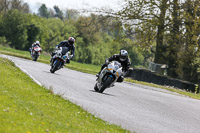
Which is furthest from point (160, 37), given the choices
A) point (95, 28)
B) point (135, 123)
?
point (135, 123)

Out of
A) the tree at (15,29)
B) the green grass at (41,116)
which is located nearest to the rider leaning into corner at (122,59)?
the green grass at (41,116)

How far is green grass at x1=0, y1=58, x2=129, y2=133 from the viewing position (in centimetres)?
602

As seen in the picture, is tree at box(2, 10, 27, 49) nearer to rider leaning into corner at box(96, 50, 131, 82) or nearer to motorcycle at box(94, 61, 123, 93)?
rider leaning into corner at box(96, 50, 131, 82)

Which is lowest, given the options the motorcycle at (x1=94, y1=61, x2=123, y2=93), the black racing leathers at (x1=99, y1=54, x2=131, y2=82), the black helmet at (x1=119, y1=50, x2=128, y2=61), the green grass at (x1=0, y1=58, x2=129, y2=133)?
the green grass at (x1=0, y1=58, x2=129, y2=133)

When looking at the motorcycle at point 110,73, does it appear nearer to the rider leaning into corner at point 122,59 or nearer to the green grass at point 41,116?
the rider leaning into corner at point 122,59

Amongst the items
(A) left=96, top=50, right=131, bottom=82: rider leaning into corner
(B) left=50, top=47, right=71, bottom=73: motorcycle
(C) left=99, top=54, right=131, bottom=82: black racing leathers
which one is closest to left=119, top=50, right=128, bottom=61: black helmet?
(A) left=96, top=50, right=131, bottom=82: rider leaning into corner

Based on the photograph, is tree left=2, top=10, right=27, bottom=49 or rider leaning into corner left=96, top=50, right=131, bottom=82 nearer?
rider leaning into corner left=96, top=50, right=131, bottom=82

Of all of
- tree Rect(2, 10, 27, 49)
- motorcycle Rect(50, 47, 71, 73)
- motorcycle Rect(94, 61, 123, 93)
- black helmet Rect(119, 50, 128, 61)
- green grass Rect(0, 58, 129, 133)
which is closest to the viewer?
green grass Rect(0, 58, 129, 133)

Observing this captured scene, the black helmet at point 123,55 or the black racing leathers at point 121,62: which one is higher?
the black helmet at point 123,55

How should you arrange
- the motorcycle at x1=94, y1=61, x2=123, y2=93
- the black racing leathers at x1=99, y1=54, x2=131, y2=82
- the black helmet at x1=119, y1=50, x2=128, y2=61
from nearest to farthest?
the motorcycle at x1=94, y1=61, x2=123, y2=93, the black helmet at x1=119, y1=50, x2=128, y2=61, the black racing leathers at x1=99, y1=54, x2=131, y2=82

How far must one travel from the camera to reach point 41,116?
709 cm

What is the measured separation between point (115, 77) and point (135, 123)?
17.6ft

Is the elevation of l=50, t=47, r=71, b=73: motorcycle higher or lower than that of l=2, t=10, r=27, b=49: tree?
lower

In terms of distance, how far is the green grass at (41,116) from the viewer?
6016 mm
